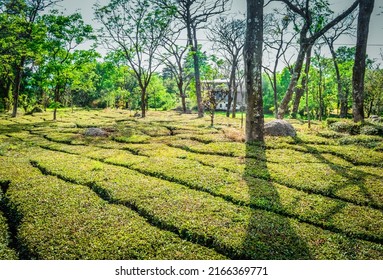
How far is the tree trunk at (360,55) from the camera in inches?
405

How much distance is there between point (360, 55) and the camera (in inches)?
413

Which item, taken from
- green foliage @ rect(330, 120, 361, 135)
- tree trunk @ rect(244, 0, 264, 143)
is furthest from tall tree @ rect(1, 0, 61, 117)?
green foliage @ rect(330, 120, 361, 135)

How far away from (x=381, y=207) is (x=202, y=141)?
638 centimetres

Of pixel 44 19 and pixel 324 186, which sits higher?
pixel 44 19

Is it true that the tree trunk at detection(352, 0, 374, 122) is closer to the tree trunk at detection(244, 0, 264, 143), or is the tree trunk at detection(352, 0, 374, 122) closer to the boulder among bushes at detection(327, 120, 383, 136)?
the boulder among bushes at detection(327, 120, 383, 136)

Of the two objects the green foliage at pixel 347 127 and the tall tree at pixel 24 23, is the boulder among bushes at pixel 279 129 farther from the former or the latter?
the tall tree at pixel 24 23

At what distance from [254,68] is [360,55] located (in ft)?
17.6

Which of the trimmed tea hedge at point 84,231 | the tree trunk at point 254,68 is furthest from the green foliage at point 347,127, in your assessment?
the trimmed tea hedge at point 84,231

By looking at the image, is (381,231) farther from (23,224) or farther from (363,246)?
(23,224)

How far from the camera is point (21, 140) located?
10859 millimetres

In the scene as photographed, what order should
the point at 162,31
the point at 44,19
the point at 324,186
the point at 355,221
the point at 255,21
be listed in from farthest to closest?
the point at 162,31, the point at 44,19, the point at 255,21, the point at 324,186, the point at 355,221

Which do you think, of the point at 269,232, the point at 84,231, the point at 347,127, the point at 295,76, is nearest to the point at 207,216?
the point at 269,232

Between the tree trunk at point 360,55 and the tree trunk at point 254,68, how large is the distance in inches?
195
